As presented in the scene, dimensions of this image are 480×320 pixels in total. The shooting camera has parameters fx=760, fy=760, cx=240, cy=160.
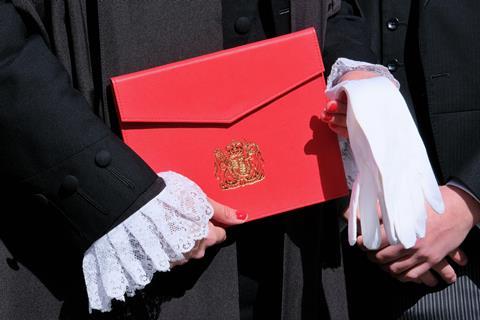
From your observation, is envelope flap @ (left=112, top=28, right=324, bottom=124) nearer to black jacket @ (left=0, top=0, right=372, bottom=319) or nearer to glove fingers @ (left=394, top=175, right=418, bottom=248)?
black jacket @ (left=0, top=0, right=372, bottom=319)

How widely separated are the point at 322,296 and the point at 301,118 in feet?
1.15

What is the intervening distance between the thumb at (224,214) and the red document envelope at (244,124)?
3cm

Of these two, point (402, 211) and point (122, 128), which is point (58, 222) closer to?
point (122, 128)

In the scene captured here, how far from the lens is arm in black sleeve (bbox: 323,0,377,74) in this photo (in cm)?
136

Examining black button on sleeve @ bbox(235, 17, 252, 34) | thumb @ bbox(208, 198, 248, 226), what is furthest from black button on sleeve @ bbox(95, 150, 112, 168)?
black button on sleeve @ bbox(235, 17, 252, 34)

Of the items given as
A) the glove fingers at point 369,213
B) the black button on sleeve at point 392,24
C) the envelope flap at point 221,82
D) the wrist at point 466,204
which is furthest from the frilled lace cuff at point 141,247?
the black button on sleeve at point 392,24

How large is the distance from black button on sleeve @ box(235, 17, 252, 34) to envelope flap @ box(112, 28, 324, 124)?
0.06 metres

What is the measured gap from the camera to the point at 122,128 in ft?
3.78

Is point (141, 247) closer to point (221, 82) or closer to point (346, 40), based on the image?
point (221, 82)

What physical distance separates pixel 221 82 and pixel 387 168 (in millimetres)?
287

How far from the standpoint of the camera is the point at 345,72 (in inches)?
50.9

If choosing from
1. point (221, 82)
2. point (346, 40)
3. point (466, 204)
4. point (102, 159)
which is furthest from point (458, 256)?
point (102, 159)

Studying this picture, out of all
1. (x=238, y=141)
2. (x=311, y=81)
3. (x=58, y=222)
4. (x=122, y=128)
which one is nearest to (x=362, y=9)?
(x=311, y=81)

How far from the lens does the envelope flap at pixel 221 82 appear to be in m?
1.14
